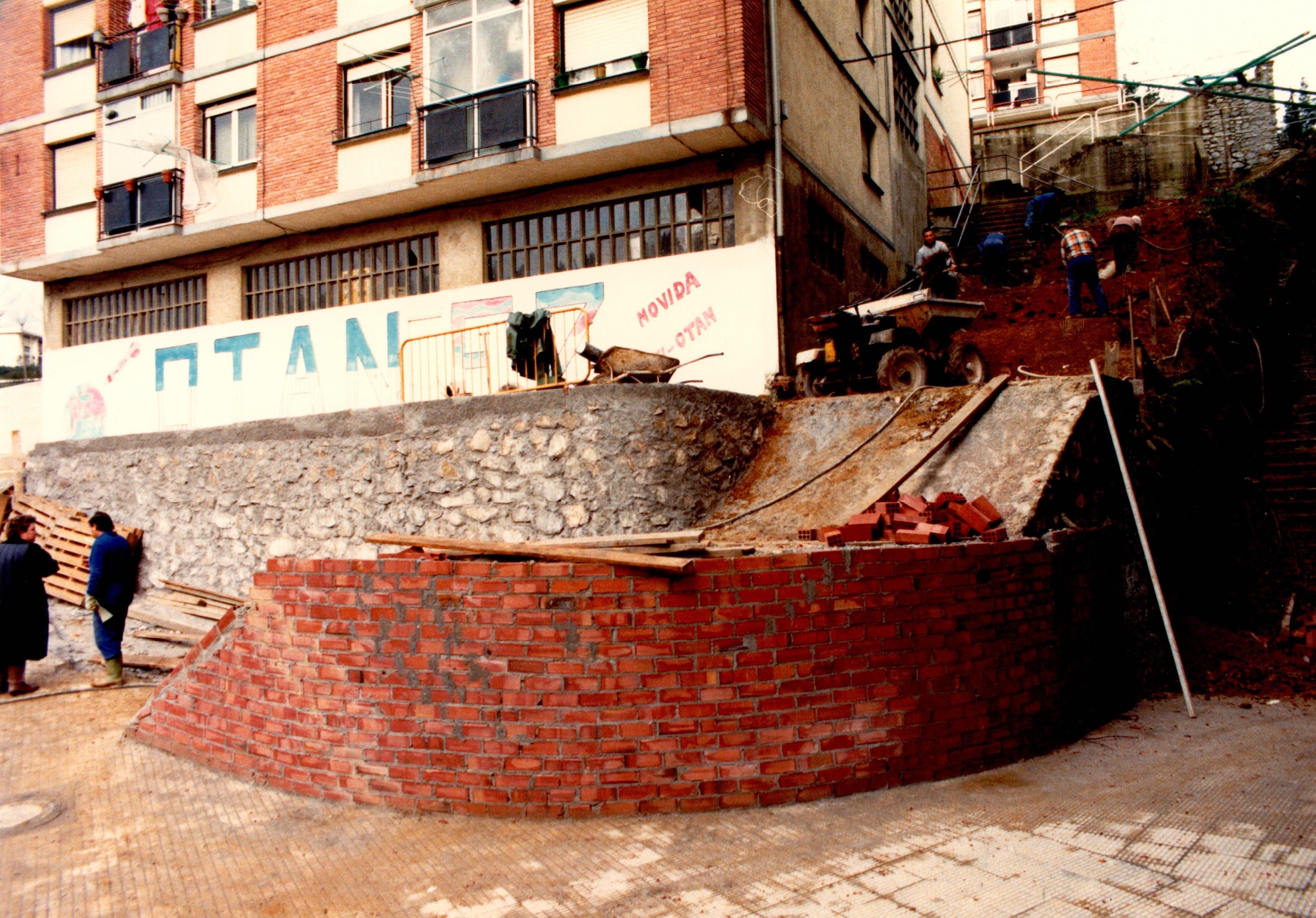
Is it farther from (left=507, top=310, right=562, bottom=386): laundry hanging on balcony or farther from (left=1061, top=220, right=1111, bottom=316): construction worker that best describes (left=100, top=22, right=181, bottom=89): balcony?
(left=1061, top=220, right=1111, bottom=316): construction worker

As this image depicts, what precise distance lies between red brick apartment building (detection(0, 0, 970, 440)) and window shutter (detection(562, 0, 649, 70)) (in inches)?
1.5

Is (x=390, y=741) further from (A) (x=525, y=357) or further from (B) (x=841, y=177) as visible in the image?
(B) (x=841, y=177)

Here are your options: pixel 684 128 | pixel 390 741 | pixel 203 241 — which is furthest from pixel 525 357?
pixel 203 241

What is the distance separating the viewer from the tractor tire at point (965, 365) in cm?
974

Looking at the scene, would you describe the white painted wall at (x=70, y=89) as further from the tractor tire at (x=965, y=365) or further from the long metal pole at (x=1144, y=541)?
the long metal pole at (x=1144, y=541)

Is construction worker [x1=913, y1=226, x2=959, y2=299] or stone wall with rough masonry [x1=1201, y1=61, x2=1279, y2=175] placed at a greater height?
stone wall with rough masonry [x1=1201, y1=61, x2=1279, y2=175]

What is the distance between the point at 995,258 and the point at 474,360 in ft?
34.4

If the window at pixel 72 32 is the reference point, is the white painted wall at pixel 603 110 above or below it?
below

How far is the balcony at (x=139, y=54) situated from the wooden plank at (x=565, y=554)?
16.8 metres

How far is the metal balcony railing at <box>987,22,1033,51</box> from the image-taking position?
36.9m

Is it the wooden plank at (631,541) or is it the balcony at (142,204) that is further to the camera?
the balcony at (142,204)

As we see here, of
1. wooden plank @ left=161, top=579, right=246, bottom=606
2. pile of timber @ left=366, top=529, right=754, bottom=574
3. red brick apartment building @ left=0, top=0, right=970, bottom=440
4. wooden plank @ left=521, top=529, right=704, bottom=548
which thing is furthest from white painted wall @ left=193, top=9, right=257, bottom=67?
wooden plank @ left=521, top=529, right=704, bottom=548

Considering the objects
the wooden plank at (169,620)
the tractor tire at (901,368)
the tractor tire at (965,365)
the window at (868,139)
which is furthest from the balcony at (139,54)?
the tractor tire at (965,365)

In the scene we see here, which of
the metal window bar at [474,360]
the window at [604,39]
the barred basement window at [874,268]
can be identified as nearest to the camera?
the metal window bar at [474,360]
